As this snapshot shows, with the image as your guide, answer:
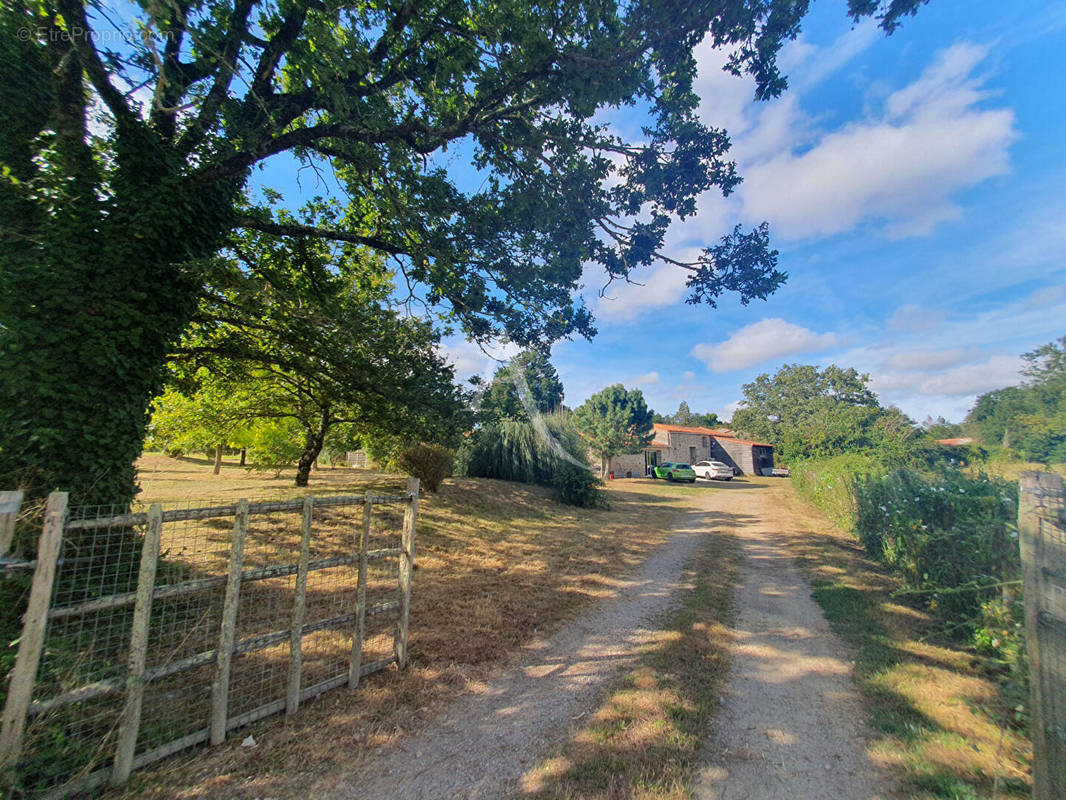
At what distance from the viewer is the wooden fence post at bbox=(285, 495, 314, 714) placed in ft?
10.6

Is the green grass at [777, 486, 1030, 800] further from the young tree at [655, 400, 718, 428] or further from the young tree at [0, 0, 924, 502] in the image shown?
the young tree at [655, 400, 718, 428]

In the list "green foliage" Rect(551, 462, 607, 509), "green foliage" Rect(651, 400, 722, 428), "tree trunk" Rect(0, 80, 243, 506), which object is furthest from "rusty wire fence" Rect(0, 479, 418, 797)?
"green foliage" Rect(651, 400, 722, 428)

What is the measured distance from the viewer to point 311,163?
24.1 feet

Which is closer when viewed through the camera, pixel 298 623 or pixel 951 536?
pixel 298 623

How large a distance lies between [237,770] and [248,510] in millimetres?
1617

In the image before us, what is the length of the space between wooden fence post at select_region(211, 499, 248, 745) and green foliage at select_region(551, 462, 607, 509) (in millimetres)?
13230

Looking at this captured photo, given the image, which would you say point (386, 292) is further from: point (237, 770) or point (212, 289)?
point (237, 770)

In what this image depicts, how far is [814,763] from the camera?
2785mm

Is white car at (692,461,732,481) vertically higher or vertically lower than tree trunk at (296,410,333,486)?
lower

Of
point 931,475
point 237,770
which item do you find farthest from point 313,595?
point 931,475

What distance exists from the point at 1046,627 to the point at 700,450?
45067 mm

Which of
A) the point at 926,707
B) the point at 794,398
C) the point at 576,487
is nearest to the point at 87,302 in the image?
the point at 926,707

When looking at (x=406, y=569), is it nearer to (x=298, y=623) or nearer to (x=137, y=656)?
(x=298, y=623)

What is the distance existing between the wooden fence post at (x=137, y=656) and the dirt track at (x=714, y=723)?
3.88 feet
